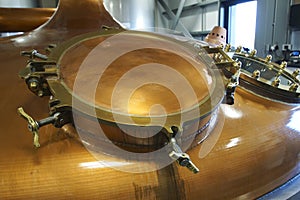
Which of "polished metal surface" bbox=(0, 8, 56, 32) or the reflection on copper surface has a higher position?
"polished metal surface" bbox=(0, 8, 56, 32)

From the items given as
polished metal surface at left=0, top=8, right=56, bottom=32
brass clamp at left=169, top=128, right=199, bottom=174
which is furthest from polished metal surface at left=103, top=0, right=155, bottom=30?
brass clamp at left=169, top=128, right=199, bottom=174

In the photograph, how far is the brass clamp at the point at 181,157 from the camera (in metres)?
0.39

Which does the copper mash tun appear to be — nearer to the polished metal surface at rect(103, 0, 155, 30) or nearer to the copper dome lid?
the copper dome lid

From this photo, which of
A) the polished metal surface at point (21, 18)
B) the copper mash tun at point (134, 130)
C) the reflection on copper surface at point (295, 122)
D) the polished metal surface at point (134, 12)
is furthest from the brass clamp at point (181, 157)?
the polished metal surface at point (134, 12)

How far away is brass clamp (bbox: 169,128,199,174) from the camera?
1.27ft

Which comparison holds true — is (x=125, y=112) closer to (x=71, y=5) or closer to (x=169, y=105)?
(x=169, y=105)

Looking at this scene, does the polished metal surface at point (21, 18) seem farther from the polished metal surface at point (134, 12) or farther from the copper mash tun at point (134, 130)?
the polished metal surface at point (134, 12)

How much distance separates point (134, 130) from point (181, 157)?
3.3 inches

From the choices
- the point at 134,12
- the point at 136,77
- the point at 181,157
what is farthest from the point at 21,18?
the point at 134,12

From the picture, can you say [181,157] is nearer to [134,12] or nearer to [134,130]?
[134,130]

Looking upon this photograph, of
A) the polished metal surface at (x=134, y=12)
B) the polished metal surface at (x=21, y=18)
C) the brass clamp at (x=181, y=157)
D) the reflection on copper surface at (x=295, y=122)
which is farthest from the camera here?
the polished metal surface at (x=134, y=12)

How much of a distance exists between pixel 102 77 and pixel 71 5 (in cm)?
58

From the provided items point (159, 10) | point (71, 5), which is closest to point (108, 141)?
point (71, 5)

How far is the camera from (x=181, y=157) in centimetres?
39
